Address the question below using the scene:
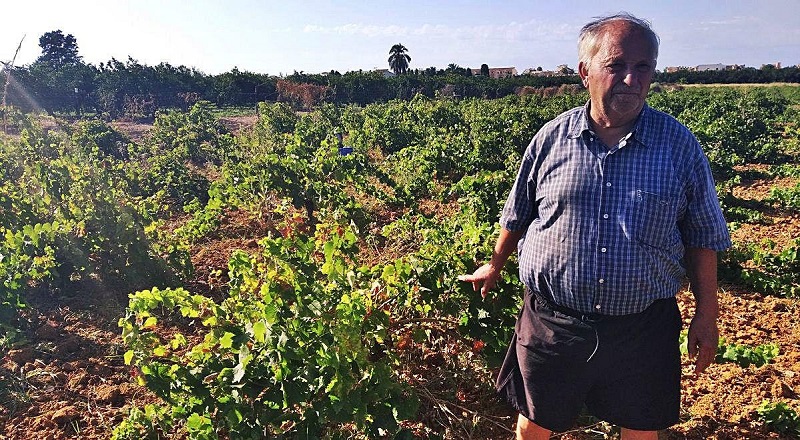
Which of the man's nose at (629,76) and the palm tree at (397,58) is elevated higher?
the palm tree at (397,58)

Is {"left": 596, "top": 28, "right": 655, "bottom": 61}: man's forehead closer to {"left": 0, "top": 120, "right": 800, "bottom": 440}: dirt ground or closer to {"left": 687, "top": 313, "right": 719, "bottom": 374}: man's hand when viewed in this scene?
{"left": 687, "top": 313, "right": 719, "bottom": 374}: man's hand

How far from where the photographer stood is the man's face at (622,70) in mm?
1847

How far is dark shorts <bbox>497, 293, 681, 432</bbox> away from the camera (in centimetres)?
198

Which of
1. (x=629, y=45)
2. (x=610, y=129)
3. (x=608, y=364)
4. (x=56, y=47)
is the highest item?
(x=56, y=47)

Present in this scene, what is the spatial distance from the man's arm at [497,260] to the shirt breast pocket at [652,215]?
0.55 meters

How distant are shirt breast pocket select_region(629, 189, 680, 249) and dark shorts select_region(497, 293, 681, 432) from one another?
0.95 feet

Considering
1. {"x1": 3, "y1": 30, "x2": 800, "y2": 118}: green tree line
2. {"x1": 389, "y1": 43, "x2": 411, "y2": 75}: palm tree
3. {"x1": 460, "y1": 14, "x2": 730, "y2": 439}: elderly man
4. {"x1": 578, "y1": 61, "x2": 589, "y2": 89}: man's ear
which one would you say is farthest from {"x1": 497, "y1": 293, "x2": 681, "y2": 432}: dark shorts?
{"x1": 389, "y1": 43, "x2": 411, "y2": 75}: palm tree

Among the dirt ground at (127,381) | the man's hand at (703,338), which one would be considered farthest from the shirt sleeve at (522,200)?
the dirt ground at (127,381)

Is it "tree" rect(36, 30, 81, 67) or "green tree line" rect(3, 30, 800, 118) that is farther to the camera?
"tree" rect(36, 30, 81, 67)

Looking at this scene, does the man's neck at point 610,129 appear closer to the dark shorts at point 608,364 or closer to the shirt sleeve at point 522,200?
the shirt sleeve at point 522,200

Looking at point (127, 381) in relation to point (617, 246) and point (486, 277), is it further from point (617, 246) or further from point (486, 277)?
point (617, 246)

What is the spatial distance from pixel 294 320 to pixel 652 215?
152cm

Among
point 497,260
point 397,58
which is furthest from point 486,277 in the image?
point 397,58

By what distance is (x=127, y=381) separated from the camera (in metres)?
3.76
